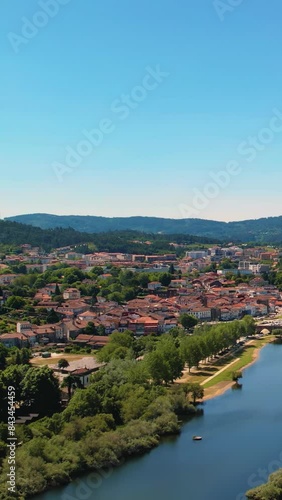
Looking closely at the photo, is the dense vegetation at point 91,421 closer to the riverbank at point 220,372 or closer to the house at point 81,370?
the house at point 81,370

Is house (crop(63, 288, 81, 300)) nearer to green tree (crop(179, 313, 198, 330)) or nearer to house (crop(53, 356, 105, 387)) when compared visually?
green tree (crop(179, 313, 198, 330))

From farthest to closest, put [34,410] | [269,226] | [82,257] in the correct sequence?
[269,226] → [82,257] → [34,410]

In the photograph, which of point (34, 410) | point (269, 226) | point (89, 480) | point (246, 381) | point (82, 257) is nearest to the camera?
point (89, 480)


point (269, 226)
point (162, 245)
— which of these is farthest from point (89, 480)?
point (269, 226)

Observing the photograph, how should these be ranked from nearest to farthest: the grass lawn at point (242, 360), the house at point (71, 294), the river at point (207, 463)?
the river at point (207, 463), the grass lawn at point (242, 360), the house at point (71, 294)

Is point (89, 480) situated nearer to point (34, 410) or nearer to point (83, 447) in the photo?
point (83, 447)

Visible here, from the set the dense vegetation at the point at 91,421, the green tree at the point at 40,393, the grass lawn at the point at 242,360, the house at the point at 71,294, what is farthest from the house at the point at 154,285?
the green tree at the point at 40,393
